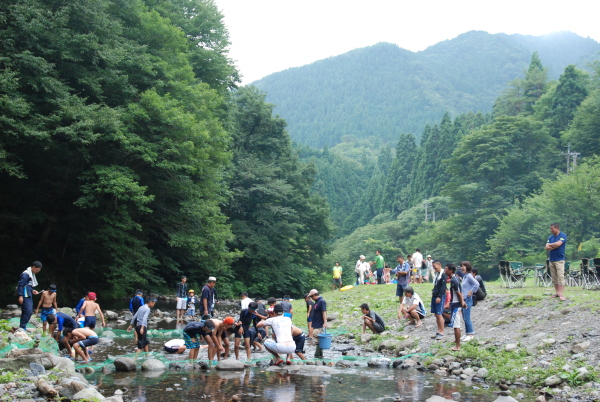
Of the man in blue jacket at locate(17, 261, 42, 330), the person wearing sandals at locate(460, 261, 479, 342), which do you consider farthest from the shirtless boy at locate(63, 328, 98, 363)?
the person wearing sandals at locate(460, 261, 479, 342)

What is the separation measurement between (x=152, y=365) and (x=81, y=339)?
77.6 inches

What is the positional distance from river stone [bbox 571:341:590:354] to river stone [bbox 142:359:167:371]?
8.74 metres

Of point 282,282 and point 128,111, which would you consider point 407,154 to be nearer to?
point 282,282

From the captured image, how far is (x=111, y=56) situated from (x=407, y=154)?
88353 millimetres

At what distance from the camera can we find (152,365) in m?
12.0

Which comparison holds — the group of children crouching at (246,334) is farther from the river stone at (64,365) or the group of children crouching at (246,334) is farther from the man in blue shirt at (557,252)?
the man in blue shirt at (557,252)

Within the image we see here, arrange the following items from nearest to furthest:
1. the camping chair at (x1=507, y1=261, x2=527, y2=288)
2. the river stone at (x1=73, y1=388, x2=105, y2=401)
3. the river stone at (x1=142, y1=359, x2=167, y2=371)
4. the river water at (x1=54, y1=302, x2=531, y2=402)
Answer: the river stone at (x1=73, y1=388, x2=105, y2=401) < the river water at (x1=54, y1=302, x2=531, y2=402) < the river stone at (x1=142, y1=359, x2=167, y2=371) < the camping chair at (x1=507, y1=261, x2=527, y2=288)

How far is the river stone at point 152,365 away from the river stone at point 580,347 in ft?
28.7

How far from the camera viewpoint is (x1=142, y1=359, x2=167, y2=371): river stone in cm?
1192

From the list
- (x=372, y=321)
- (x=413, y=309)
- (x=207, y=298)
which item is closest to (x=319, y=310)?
(x=372, y=321)

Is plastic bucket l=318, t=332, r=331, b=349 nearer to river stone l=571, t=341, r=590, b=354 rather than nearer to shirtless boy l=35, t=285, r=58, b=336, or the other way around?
river stone l=571, t=341, r=590, b=354

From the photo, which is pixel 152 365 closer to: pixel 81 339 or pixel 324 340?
pixel 81 339

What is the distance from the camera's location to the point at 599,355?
1049cm

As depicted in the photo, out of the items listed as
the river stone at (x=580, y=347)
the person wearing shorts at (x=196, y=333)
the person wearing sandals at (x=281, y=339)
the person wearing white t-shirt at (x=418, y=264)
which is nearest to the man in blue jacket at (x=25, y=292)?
the person wearing shorts at (x=196, y=333)
